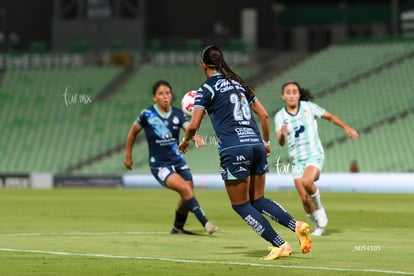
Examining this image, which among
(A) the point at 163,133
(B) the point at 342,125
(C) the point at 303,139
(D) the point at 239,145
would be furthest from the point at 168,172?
(D) the point at 239,145

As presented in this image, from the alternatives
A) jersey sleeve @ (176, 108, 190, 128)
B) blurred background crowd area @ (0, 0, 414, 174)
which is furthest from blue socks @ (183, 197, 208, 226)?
blurred background crowd area @ (0, 0, 414, 174)

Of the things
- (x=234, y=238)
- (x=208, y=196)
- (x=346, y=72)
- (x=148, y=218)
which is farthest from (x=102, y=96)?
(x=234, y=238)

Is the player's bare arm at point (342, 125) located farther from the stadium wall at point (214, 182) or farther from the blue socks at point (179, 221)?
the stadium wall at point (214, 182)

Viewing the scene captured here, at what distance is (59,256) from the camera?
13.9m

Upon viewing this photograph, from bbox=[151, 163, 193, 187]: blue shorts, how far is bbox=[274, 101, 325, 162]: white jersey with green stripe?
1.82 meters

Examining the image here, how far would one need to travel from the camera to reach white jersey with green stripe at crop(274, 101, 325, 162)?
62.0ft

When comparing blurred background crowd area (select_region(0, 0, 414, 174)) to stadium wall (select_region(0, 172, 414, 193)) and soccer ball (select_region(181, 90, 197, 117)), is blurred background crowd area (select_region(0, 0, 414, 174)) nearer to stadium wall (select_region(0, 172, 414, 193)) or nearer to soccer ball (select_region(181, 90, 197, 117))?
stadium wall (select_region(0, 172, 414, 193))

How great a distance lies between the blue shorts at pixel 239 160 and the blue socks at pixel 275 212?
490 millimetres

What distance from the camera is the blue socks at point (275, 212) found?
13.7 m

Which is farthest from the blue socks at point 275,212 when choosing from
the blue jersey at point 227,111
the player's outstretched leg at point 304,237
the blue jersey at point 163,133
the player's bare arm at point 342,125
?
the blue jersey at point 163,133

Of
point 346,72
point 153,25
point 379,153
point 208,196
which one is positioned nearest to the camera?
point 208,196

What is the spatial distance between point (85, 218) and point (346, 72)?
3263 cm

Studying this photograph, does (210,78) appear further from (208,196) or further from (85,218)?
(208,196)

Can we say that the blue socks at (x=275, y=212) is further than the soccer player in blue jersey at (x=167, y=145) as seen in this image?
No
